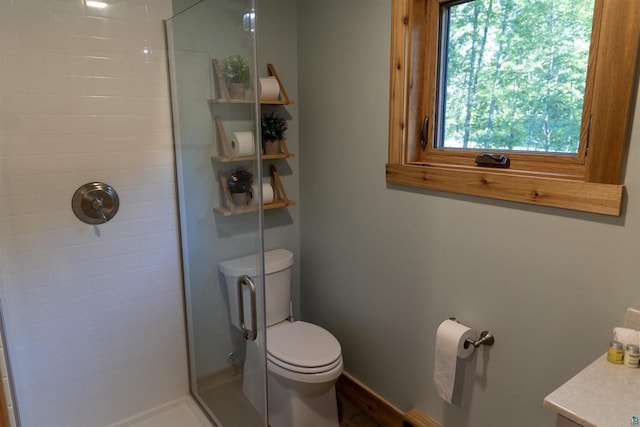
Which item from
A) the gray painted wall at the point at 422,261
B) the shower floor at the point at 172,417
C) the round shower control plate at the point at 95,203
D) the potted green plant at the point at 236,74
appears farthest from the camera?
the shower floor at the point at 172,417

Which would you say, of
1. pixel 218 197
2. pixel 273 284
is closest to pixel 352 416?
pixel 273 284

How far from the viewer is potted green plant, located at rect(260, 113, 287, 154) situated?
2.36 meters

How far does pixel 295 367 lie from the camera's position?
1938 mm

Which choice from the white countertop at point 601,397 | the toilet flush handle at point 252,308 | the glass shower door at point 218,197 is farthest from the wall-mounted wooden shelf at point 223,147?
the white countertop at point 601,397

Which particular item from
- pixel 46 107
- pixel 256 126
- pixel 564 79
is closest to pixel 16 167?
pixel 46 107

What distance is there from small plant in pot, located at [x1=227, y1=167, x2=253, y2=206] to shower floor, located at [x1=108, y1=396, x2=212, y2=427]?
119 centimetres

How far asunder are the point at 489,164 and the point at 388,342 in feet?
3.37

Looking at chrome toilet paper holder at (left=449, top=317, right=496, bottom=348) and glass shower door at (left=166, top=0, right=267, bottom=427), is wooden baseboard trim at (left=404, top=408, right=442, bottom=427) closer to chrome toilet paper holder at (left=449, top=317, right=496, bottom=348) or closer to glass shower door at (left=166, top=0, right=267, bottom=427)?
chrome toilet paper holder at (left=449, top=317, right=496, bottom=348)

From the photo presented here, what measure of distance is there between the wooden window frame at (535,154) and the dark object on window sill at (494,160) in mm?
29

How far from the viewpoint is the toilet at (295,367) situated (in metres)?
1.92

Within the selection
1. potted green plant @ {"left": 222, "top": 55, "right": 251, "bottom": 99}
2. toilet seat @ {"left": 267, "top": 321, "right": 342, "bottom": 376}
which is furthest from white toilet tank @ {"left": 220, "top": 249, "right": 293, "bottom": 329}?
potted green plant @ {"left": 222, "top": 55, "right": 251, "bottom": 99}

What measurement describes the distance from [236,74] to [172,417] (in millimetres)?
1765

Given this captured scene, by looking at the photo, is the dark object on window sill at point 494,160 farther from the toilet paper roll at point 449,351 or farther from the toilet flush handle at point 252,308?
the toilet flush handle at point 252,308

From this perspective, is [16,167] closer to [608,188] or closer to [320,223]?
[320,223]
